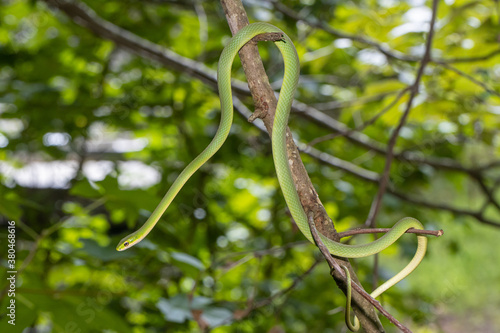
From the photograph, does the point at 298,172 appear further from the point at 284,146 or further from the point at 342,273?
the point at 342,273

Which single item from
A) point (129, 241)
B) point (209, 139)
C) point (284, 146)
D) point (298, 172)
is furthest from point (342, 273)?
point (209, 139)

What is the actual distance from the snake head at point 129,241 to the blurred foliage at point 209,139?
0.65 feet

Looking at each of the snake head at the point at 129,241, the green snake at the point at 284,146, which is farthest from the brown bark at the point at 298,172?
the snake head at the point at 129,241

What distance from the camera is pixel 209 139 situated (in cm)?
461

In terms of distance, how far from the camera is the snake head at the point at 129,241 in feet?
7.84

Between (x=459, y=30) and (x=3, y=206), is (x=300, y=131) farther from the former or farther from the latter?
(x=3, y=206)

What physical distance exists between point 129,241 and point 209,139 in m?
2.28

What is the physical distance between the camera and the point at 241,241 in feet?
16.0

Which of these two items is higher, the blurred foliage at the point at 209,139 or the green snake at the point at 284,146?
the green snake at the point at 284,146

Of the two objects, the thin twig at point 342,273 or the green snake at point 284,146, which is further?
the green snake at point 284,146

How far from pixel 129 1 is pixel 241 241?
2.81 metres

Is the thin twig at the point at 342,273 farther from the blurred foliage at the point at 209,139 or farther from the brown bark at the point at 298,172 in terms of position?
the blurred foliage at the point at 209,139

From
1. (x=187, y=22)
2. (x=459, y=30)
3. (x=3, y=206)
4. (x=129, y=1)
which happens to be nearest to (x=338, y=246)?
(x=3, y=206)

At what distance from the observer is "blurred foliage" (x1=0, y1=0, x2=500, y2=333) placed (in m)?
3.40
